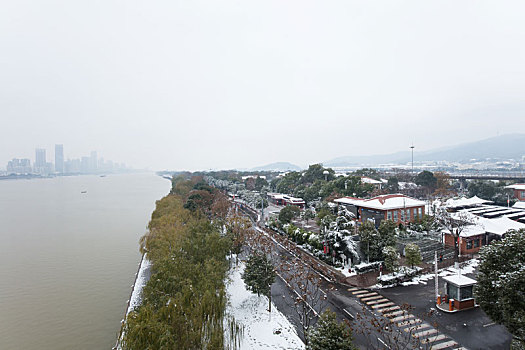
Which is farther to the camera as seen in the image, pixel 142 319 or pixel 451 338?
pixel 451 338

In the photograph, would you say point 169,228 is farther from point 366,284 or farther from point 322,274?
point 366,284

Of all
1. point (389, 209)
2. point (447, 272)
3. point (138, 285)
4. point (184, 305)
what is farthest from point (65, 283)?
point (389, 209)

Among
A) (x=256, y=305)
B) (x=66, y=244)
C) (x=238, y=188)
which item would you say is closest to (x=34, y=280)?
(x=66, y=244)

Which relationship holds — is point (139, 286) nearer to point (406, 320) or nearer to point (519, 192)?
point (406, 320)

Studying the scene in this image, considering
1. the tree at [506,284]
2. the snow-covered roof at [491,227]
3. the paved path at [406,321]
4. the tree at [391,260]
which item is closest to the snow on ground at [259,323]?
the paved path at [406,321]

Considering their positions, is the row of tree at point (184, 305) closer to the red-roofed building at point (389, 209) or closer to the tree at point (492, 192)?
the red-roofed building at point (389, 209)

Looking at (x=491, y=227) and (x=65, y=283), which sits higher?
(x=491, y=227)
